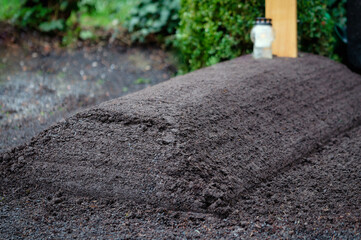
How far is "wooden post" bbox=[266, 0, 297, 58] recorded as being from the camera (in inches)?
162

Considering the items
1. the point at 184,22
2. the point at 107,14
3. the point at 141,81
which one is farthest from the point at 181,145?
the point at 107,14

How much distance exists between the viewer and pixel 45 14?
6.38 m

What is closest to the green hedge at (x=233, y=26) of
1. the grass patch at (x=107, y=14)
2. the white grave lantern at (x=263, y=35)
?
the white grave lantern at (x=263, y=35)

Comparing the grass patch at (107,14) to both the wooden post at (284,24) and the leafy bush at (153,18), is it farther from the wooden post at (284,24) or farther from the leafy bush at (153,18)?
the wooden post at (284,24)

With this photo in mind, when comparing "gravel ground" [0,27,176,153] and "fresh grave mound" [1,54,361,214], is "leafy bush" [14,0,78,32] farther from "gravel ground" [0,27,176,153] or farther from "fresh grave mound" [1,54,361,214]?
"fresh grave mound" [1,54,361,214]

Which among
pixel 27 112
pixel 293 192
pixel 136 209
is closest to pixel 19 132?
pixel 27 112

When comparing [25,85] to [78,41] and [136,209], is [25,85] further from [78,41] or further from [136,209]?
[136,209]

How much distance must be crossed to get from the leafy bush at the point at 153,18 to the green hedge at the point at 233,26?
939 mm

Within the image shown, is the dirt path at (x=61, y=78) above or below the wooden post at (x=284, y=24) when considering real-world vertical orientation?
below

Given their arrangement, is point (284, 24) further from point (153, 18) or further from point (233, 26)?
point (153, 18)

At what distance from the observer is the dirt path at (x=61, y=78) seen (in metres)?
4.23

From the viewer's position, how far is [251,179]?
262 centimetres

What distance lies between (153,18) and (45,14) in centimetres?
175

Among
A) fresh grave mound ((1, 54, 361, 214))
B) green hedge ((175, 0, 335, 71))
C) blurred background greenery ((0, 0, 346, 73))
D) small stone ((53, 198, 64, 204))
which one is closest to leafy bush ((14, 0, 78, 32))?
blurred background greenery ((0, 0, 346, 73))
